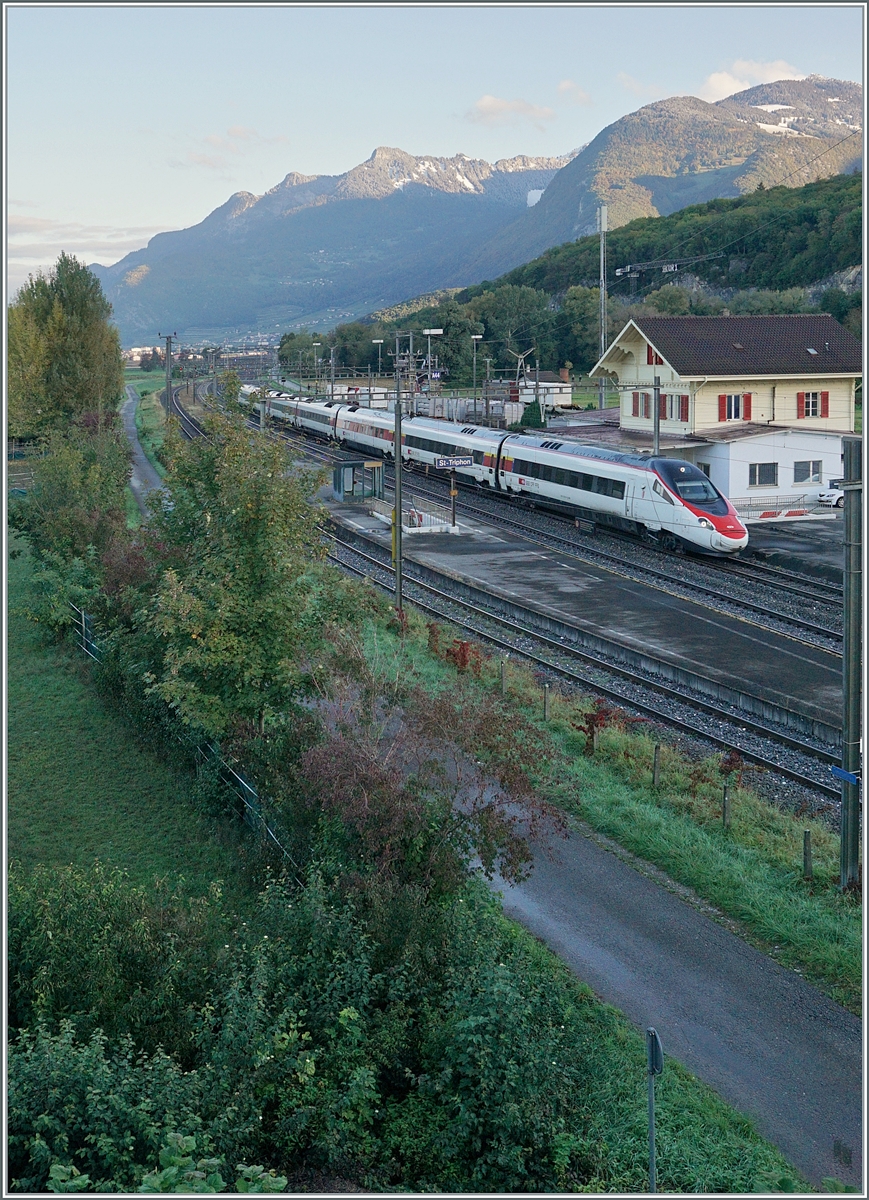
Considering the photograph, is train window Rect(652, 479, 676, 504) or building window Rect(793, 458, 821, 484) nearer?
train window Rect(652, 479, 676, 504)

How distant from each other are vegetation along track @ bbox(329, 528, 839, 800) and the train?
6.69m

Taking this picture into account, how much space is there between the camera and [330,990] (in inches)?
392

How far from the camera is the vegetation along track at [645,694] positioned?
731 inches

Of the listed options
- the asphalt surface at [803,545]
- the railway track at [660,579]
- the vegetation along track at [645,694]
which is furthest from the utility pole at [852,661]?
the asphalt surface at [803,545]

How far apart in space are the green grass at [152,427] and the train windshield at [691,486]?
25.2 metres

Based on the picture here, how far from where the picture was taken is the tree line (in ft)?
299

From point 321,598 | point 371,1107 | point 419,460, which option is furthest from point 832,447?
point 371,1107

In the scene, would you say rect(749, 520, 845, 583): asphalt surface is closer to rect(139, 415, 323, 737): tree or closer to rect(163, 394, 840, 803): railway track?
rect(163, 394, 840, 803): railway track

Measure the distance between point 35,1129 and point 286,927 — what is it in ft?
10.8

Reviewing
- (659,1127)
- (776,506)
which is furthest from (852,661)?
(776,506)

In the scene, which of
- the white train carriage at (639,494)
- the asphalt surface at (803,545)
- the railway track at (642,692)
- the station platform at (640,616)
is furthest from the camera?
the white train carriage at (639,494)

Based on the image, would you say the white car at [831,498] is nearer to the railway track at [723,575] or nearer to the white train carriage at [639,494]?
the white train carriage at [639,494]

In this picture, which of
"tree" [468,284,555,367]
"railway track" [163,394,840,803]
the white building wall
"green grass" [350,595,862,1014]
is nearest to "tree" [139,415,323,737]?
"railway track" [163,394,840,803]

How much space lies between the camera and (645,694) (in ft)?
72.3
